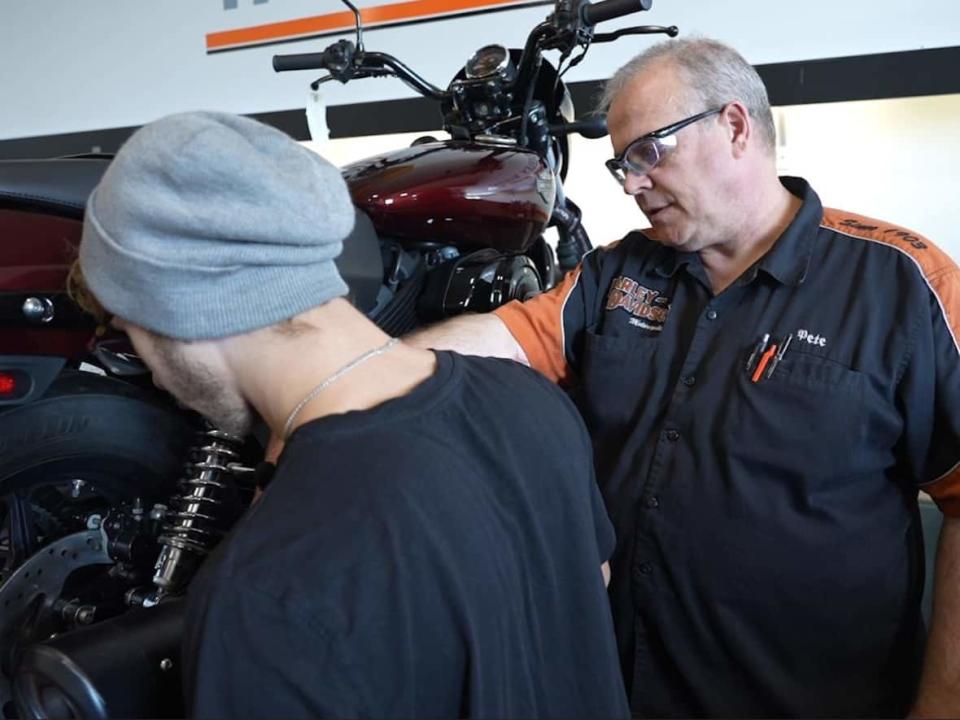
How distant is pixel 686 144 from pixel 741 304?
0.22 meters

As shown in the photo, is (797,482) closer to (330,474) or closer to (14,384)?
(330,474)

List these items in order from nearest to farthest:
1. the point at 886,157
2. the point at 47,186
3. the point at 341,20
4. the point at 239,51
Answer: the point at 47,186
the point at 886,157
the point at 341,20
the point at 239,51

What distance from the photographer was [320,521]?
0.62 meters

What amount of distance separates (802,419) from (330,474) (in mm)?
660

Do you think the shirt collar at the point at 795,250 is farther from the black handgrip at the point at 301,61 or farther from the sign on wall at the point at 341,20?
the sign on wall at the point at 341,20

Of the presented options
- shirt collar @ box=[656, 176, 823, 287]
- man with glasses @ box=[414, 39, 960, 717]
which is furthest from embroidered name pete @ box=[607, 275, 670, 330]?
shirt collar @ box=[656, 176, 823, 287]

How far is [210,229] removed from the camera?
66cm

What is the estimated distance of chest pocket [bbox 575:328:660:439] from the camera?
1.22 metres

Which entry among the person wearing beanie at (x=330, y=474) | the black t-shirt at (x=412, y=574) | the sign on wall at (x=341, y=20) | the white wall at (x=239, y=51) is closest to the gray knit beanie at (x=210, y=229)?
the person wearing beanie at (x=330, y=474)

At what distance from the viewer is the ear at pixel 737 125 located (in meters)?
1.18

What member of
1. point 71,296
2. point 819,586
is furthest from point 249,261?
point 819,586

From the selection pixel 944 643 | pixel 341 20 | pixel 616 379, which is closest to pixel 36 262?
pixel 616 379

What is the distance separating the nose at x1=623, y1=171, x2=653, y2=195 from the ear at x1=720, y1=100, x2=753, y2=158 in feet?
0.38

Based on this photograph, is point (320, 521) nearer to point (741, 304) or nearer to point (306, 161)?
point (306, 161)
